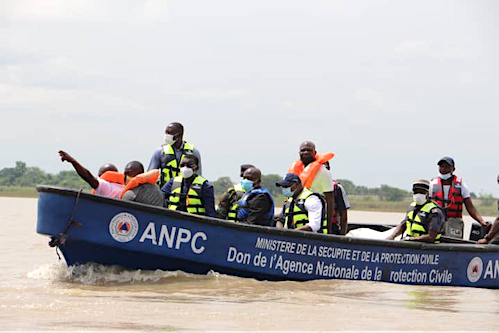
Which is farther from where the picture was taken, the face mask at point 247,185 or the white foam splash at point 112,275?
the face mask at point 247,185

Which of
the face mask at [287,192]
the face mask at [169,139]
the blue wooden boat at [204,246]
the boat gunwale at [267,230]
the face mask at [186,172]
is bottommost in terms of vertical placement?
the blue wooden boat at [204,246]

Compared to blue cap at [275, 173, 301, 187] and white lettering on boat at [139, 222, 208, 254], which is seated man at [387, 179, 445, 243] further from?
white lettering on boat at [139, 222, 208, 254]

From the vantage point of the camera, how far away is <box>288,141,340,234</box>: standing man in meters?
10.3

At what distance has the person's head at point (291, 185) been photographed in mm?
9672

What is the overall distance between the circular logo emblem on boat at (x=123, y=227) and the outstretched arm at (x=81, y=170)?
498mm

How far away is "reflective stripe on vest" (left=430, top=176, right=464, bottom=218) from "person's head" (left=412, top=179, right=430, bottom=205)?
4.42 feet

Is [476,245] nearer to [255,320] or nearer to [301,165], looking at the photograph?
[301,165]

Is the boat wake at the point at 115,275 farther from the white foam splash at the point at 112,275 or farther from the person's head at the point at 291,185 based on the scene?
the person's head at the point at 291,185

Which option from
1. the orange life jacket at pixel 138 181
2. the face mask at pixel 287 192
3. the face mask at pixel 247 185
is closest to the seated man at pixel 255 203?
the face mask at pixel 247 185

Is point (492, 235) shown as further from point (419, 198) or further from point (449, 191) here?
point (419, 198)

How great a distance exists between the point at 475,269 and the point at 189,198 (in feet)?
13.1

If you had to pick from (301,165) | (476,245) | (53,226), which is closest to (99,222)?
(53,226)

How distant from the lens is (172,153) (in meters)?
10.4

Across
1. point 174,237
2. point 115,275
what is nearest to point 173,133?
point 174,237
